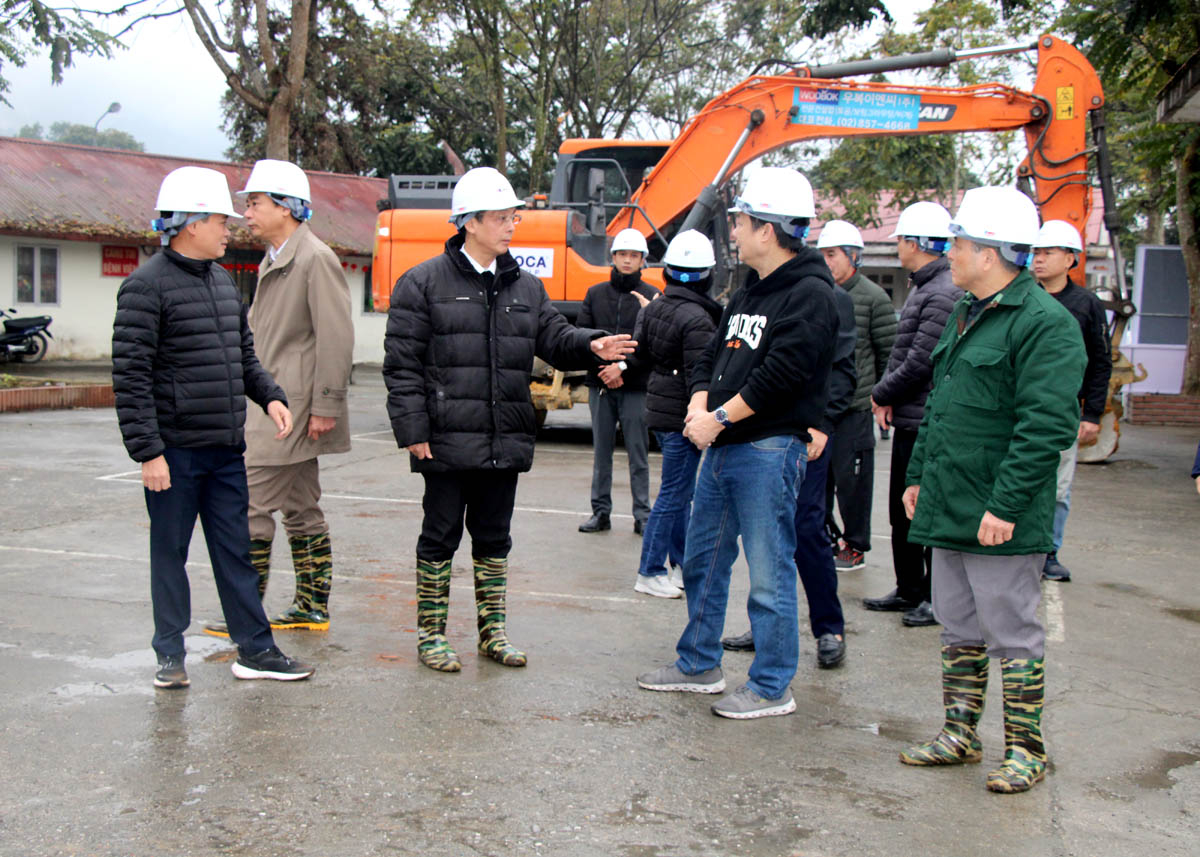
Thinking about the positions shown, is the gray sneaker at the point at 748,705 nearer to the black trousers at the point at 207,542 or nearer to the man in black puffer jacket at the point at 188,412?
the man in black puffer jacket at the point at 188,412

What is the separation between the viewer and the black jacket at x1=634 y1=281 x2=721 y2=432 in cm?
651

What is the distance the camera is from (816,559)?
5383mm

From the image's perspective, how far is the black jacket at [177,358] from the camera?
14.8 feet

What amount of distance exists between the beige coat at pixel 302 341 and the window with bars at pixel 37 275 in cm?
2131

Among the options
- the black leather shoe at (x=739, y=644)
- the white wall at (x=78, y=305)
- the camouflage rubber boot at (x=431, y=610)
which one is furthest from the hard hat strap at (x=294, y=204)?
the white wall at (x=78, y=305)

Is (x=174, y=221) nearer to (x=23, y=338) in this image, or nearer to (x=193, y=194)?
(x=193, y=194)

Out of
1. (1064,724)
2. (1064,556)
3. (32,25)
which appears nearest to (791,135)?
(1064,556)

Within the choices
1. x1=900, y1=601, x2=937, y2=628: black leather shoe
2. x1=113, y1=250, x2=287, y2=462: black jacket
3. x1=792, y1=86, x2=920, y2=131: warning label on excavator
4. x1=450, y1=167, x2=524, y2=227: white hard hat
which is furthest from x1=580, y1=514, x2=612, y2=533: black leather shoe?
x1=792, y1=86, x2=920, y2=131: warning label on excavator

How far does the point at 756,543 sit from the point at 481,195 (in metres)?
1.81

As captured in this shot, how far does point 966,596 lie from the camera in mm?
4234

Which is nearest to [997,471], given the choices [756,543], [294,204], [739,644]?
[756,543]

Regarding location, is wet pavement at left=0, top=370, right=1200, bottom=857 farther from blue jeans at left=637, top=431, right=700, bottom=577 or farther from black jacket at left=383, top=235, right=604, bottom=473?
black jacket at left=383, top=235, right=604, bottom=473

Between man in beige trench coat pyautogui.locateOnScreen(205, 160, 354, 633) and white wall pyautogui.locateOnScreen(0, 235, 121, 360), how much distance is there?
20.7 meters

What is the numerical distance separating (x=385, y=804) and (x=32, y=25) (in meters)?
18.1
